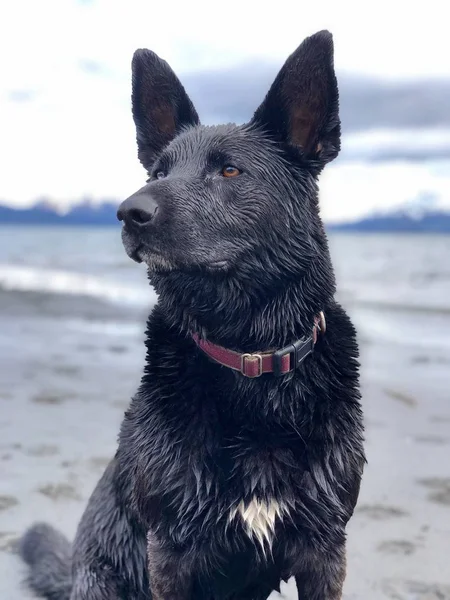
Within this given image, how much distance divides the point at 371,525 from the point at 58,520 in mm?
1639

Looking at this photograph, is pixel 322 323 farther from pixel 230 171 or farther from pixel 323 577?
pixel 323 577

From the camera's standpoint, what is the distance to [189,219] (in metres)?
2.43

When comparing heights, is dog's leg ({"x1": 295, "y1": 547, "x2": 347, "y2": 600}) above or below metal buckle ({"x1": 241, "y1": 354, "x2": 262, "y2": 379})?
below

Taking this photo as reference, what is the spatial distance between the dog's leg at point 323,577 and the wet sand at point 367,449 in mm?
968

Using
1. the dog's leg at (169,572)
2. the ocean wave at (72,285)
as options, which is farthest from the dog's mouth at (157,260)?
the ocean wave at (72,285)

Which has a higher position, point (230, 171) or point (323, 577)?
point (230, 171)

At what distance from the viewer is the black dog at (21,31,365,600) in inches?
96.6

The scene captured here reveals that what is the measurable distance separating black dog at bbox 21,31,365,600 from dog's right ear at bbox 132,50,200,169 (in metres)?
0.19

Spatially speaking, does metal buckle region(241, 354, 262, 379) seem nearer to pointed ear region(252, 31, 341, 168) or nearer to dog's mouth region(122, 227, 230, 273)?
dog's mouth region(122, 227, 230, 273)

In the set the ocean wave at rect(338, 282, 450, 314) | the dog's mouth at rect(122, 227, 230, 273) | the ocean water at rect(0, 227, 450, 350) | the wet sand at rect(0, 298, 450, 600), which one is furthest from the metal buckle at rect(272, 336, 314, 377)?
the ocean wave at rect(338, 282, 450, 314)

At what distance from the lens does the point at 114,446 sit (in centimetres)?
501

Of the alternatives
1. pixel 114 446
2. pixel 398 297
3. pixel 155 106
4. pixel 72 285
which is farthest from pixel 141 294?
pixel 155 106

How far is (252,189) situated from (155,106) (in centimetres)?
57

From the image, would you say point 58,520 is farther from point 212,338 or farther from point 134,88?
point 134,88
